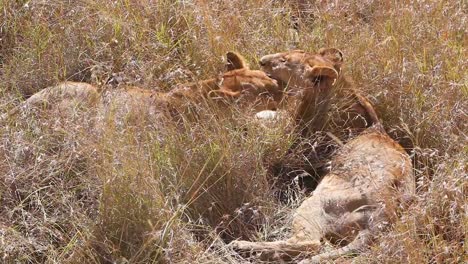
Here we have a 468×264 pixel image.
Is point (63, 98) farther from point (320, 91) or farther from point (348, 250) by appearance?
point (348, 250)

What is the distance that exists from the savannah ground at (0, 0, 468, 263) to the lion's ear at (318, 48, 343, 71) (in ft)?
0.52

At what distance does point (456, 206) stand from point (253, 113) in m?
1.52

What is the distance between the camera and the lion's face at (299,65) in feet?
18.6

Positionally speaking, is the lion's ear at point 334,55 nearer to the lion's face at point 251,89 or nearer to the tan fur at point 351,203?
the lion's face at point 251,89

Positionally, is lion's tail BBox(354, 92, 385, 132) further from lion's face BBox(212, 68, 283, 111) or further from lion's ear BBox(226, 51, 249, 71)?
lion's ear BBox(226, 51, 249, 71)

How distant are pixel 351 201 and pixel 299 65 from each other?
1.31 m

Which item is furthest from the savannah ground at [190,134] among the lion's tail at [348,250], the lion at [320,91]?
the lion at [320,91]

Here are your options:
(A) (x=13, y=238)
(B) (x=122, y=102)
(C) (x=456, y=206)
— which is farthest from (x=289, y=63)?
(A) (x=13, y=238)

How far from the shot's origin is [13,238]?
430 cm

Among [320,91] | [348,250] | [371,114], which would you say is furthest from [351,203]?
[320,91]

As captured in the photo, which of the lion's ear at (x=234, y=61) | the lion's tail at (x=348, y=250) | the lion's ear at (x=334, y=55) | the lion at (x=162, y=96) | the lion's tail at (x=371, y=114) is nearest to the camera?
the lion's tail at (x=348, y=250)

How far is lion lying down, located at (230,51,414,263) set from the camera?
179 inches

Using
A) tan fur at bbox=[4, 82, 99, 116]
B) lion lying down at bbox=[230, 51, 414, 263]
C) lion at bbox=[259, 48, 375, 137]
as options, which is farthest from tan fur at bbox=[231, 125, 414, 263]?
tan fur at bbox=[4, 82, 99, 116]

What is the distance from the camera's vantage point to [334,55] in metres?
5.81
